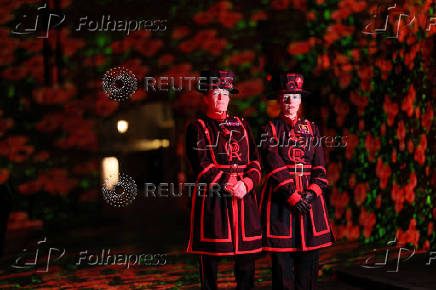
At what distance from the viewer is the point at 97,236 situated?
557 inches

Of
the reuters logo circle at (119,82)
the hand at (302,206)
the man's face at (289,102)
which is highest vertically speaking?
the reuters logo circle at (119,82)

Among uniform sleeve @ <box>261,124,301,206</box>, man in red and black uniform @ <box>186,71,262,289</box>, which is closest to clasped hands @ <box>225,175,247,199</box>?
man in red and black uniform @ <box>186,71,262,289</box>

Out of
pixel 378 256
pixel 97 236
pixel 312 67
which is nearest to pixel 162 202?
pixel 97 236

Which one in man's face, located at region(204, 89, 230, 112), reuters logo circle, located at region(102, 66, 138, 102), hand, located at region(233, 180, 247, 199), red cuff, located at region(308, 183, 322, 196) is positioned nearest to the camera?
hand, located at region(233, 180, 247, 199)

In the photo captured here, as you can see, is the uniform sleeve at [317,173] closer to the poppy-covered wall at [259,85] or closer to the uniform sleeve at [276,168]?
the uniform sleeve at [276,168]

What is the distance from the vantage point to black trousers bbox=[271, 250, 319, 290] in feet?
19.2

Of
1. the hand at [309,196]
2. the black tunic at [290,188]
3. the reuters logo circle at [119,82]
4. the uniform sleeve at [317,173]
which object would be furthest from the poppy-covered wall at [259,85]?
the hand at [309,196]

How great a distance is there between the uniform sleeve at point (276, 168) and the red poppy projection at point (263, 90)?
17.9 inches

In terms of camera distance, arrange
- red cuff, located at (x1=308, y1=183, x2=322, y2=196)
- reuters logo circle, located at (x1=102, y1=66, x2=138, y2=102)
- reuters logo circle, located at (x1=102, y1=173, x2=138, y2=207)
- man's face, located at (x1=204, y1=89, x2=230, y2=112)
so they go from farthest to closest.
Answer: reuters logo circle, located at (x1=102, y1=173, x2=138, y2=207) → reuters logo circle, located at (x1=102, y1=66, x2=138, y2=102) → red cuff, located at (x1=308, y1=183, x2=322, y2=196) → man's face, located at (x1=204, y1=89, x2=230, y2=112)

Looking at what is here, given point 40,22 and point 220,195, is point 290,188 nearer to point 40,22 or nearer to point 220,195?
point 220,195

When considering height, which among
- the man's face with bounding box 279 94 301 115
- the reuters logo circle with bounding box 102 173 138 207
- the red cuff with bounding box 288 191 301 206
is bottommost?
the reuters logo circle with bounding box 102 173 138 207

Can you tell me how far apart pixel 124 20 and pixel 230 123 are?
34.4 feet

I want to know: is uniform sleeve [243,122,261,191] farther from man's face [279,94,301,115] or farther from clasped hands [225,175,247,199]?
man's face [279,94,301,115]

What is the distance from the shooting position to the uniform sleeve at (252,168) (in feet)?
18.9
